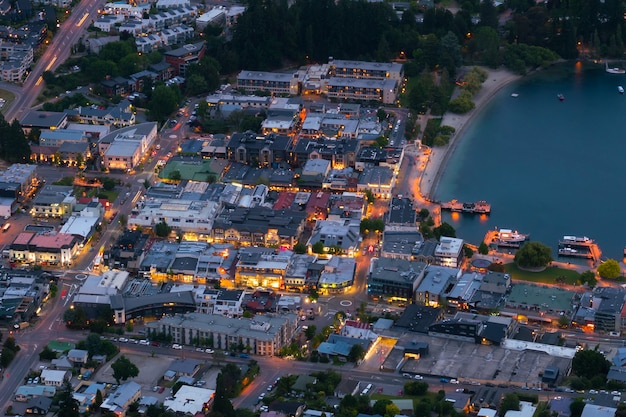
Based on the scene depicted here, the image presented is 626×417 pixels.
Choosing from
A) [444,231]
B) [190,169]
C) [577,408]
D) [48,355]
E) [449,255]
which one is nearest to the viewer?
[577,408]

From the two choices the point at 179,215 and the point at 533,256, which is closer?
the point at 533,256

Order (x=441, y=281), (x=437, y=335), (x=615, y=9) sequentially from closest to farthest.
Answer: (x=437, y=335) → (x=441, y=281) → (x=615, y=9)

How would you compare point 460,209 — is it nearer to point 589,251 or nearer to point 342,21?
point 589,251

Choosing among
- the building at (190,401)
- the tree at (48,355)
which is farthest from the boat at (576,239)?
the tree at (48,355)

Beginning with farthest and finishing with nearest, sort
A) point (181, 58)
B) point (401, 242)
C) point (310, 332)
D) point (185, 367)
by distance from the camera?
point (181, 58), point (401, 242), point (310, 332), point (185, 367)

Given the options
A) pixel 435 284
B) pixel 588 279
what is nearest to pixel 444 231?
pixel 435 284

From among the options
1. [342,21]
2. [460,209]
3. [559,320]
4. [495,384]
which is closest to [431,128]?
[460,209]

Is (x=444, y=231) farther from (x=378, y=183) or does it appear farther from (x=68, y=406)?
(x=68, y=406)
